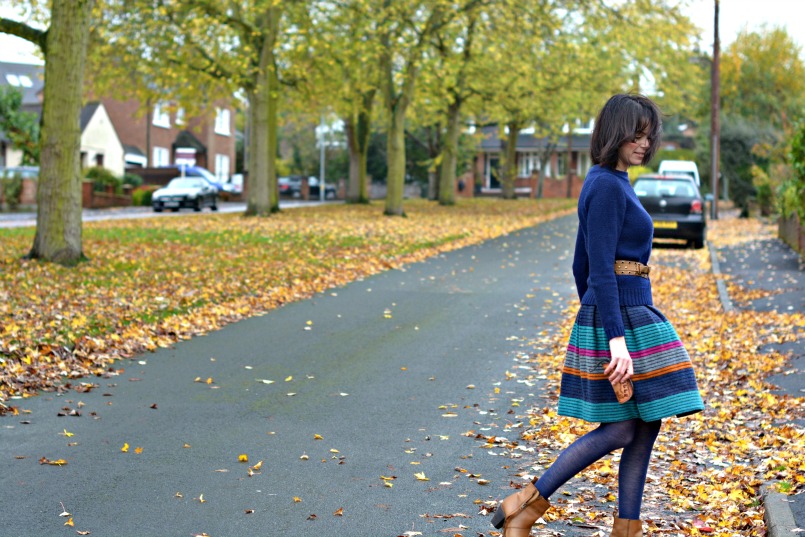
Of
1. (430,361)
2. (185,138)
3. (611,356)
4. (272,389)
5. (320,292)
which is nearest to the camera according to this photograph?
→ (611,356)

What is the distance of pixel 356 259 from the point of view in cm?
1911

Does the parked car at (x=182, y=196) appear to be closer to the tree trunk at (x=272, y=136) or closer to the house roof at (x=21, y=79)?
the tree trunk at (x=272, y=136)

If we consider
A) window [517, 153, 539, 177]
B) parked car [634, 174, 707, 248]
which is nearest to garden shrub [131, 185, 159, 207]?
parked car [634, 174, 707, 248]

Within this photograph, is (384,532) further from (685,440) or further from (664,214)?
(664,214)

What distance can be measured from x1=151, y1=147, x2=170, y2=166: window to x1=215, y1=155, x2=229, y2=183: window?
434 cm

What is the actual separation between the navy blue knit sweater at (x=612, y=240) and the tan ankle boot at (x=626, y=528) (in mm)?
815

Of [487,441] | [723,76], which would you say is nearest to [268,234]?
[487,441]

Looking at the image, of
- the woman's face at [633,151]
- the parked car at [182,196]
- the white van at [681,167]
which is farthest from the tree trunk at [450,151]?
the woman's face at [633,151]

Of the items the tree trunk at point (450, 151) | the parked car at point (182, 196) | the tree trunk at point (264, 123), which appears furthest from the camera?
the tree trunk at point (450, 151)

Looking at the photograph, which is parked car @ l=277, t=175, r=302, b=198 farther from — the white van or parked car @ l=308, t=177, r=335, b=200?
the white van

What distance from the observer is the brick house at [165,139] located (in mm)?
65688

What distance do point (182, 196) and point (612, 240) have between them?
39.9 m

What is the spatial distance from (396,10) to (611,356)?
26.9 metres

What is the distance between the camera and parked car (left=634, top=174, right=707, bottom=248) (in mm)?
23047
